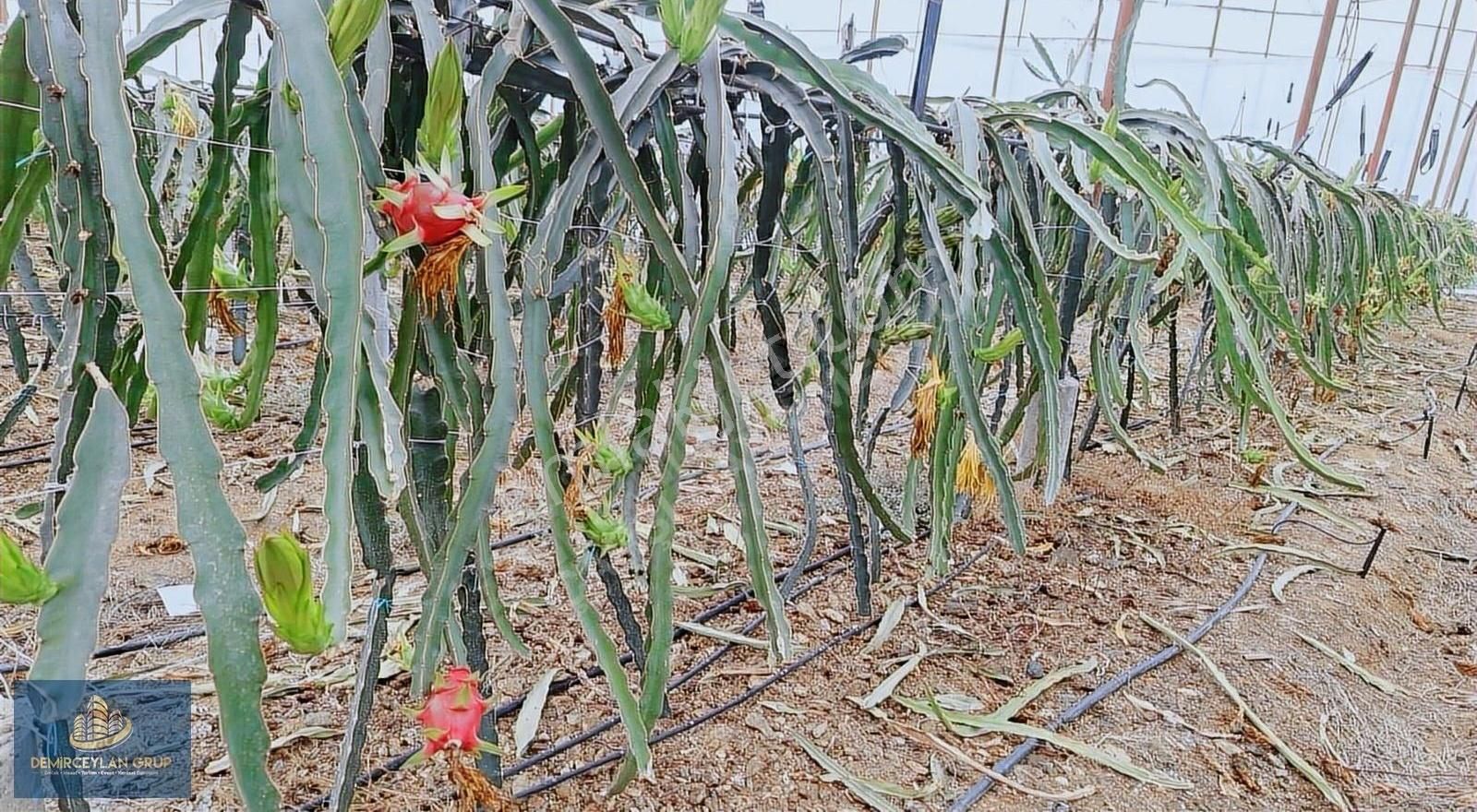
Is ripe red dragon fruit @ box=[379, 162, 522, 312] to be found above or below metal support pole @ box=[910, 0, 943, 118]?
below

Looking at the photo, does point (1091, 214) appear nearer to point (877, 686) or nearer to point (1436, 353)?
point (877, 686)

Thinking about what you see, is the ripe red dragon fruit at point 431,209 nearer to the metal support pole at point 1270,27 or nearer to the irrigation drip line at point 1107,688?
the irrigation drip line at point 1107,688

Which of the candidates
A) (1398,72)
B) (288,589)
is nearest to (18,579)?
(288,589)

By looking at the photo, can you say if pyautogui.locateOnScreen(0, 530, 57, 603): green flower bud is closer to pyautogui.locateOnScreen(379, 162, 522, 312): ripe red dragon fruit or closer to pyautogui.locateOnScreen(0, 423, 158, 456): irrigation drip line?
pyautogui.locateOnScreen(379, 162, 522, 312): ripe red dragon fruit

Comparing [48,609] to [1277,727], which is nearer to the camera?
[48,609]

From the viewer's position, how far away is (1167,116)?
39.3 inches

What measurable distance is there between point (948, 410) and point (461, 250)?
0.54 m

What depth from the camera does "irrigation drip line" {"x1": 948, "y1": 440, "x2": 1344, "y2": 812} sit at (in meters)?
0.74

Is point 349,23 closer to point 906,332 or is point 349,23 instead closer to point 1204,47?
point 906,332

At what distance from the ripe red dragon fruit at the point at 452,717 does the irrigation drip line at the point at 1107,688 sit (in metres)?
0.44

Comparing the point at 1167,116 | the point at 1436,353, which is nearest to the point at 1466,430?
the point at 1436,353

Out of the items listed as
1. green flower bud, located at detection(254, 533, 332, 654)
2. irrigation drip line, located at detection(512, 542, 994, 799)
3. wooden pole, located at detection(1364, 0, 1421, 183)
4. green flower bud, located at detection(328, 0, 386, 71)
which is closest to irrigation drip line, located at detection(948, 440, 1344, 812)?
irrigation drip line, located at detection(512, 542, 994, 799)

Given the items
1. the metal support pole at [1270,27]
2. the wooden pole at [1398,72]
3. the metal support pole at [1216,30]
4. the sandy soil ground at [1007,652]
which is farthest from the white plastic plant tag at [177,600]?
the metal support pole at [1270,27]

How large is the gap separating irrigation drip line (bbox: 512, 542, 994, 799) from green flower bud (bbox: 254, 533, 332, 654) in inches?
17.0
